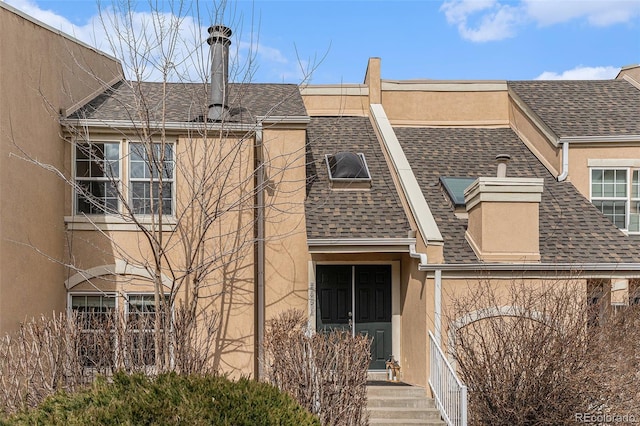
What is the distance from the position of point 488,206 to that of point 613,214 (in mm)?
4561

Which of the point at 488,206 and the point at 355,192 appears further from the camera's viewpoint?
the point at 355,192

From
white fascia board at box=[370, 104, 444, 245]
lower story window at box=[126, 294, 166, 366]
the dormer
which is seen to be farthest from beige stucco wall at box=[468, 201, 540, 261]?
lower story window at box=[126, 294, 166, 366]

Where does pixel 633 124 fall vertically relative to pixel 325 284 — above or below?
above

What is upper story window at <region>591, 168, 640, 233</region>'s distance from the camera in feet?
43.1

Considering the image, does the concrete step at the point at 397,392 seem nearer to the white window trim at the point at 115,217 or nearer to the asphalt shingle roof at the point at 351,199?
the asphalt shingle roof at the point at 351,199

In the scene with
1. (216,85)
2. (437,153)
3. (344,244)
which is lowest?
(344,244)

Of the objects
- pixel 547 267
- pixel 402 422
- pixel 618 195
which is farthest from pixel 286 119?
pixel 618 195

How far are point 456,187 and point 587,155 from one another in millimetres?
3538

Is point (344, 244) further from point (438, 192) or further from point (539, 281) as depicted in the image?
point (539, 281)

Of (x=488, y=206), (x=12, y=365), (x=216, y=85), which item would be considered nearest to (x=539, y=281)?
(x=488, y=206)

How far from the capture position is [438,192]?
12664 mm

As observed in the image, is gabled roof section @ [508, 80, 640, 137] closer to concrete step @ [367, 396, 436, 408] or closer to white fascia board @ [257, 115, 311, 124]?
white fascia board @ [257, 115, 311, 124]

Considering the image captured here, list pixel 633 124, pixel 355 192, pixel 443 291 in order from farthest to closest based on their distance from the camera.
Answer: pixel 633 124 < pixel 355 192 < pixel 443 291

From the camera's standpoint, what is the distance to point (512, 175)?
13.4 m
